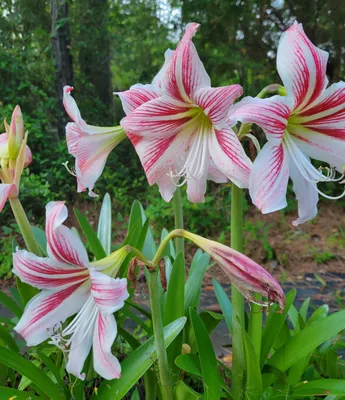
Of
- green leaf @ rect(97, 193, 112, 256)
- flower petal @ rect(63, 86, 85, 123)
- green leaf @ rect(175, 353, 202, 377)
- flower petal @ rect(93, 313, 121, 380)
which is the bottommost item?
green leaf @ rect(175, 353, 202, 377)

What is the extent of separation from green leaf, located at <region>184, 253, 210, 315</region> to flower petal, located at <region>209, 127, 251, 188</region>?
57cm

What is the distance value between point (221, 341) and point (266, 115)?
1718 mm

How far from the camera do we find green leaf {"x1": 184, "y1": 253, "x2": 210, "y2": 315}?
128cm

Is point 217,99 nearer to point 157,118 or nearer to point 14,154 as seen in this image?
point 157,118

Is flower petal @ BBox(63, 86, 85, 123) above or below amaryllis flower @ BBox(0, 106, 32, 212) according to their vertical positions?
above

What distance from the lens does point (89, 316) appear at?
0.86 m

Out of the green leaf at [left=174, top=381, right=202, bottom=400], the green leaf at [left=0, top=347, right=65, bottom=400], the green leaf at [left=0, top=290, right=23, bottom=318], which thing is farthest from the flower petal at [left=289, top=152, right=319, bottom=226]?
the green leaf at [left=0, top=290, right=23, bottom=318]

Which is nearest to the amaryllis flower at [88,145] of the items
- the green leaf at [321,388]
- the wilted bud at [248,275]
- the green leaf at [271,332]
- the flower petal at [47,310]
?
the flower petal at [47,310]

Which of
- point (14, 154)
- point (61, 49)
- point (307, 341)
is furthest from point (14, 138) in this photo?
point (61, 49)

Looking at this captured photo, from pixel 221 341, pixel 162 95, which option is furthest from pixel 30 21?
pixel 162 95

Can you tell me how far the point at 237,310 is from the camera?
1.01 m

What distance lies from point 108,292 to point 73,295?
0.19 metres

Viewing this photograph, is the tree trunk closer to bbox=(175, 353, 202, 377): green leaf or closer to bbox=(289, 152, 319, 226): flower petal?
bbox=(175, 353, 202, 377): green leaf

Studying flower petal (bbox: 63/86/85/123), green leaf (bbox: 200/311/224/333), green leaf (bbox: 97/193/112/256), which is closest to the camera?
flower petal (bbox: 63/86/85/123)
